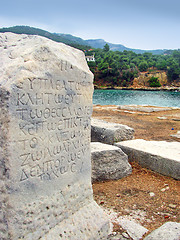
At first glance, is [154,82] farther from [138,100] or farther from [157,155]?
[157,155]

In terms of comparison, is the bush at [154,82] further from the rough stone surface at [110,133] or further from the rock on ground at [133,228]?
the rock on ground at [133,228]

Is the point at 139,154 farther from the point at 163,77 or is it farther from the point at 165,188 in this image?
the point at 163,77

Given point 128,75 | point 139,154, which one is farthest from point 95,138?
point 128,75

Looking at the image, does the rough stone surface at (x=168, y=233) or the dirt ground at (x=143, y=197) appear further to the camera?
the dirt ground at (x=143, y=197)

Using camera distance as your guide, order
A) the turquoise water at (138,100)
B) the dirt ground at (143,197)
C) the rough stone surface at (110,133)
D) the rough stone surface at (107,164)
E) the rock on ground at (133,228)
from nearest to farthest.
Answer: the rock on ground at (133,228) → the dirt ground at (143,197) → the rough stone surface at (107,164) → the rough stone surface at (110,133) → the turquoise water at (138,100)

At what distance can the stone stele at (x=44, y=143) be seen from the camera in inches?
67.6

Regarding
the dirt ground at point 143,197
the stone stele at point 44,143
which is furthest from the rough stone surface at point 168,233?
the stone stele at point 44,143

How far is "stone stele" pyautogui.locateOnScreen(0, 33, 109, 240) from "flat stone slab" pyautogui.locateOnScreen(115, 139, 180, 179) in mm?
1662

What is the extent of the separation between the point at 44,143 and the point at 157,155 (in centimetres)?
242

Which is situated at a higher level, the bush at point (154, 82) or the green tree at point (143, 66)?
the green tree at point (143, 66)

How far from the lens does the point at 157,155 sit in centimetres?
379

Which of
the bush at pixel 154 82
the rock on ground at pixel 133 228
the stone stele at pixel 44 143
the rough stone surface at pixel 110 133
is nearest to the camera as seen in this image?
the stone stele at pixel 44 143

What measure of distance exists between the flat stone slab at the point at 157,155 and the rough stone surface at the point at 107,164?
43 centimetres

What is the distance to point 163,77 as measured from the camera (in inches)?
2670
